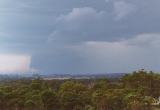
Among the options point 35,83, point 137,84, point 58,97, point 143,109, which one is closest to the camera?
point 143,109

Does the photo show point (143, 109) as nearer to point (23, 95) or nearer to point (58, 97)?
point (58, 97)

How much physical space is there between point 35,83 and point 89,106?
13646mm

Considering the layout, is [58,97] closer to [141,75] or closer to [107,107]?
[107,107]

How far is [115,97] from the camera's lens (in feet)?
166

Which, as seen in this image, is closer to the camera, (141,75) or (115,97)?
(115,97)

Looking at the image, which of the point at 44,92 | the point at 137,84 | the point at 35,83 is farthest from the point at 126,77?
the point at 44,92

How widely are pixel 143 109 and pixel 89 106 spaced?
729 centimetres

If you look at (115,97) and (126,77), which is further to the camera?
(126,77)

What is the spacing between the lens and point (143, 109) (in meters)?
49.4

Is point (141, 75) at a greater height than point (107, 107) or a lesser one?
greater

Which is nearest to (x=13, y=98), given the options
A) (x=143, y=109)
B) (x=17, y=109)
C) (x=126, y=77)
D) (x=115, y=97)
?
(x=17, y=109)

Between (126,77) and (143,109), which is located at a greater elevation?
(126,77)

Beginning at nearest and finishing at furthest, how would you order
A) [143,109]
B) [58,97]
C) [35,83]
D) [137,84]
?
[143,109] < [58,97] < [35,83] < [137,84]

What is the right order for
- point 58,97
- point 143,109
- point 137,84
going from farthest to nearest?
point 137,84
point 58,97
point 143,109
